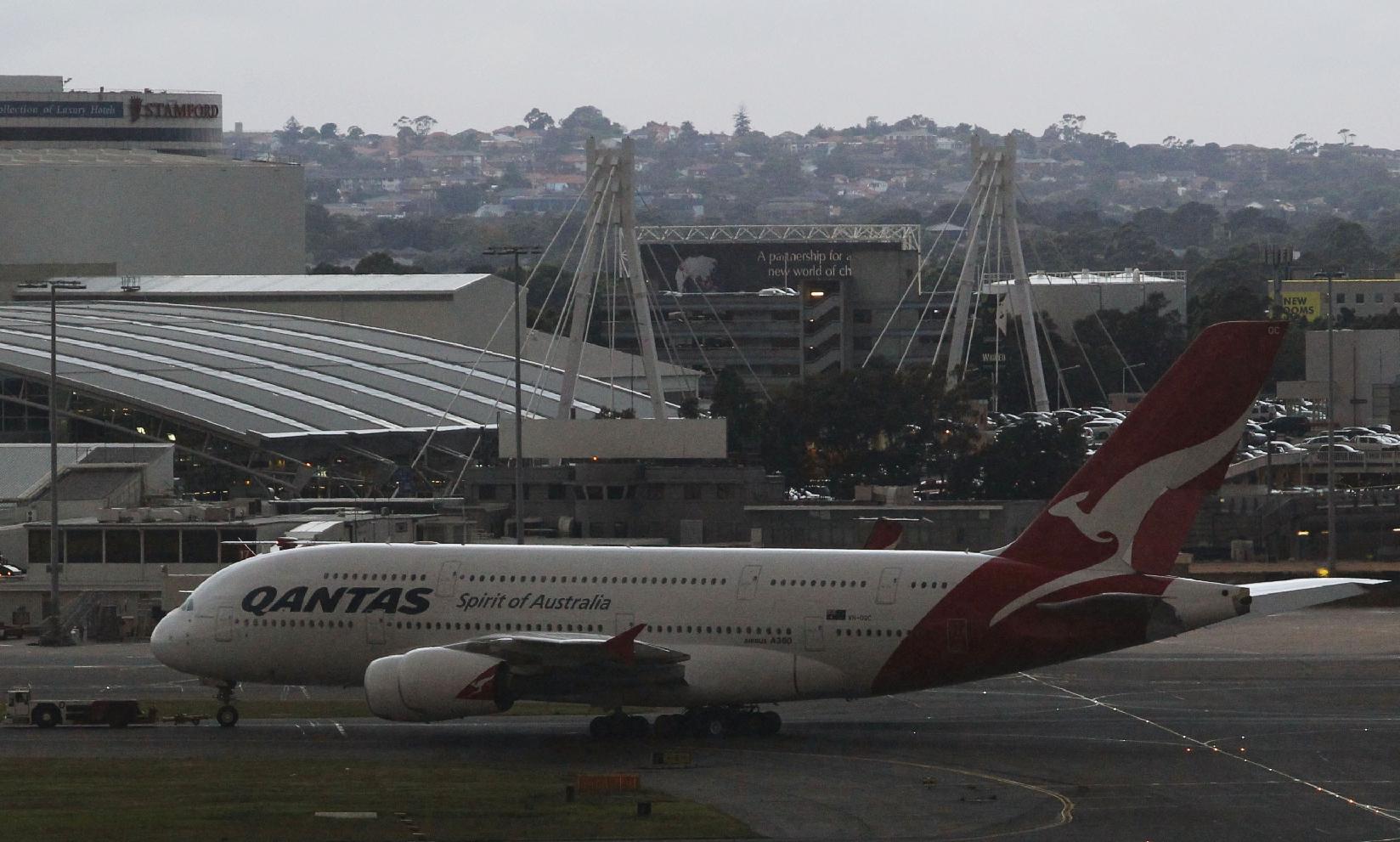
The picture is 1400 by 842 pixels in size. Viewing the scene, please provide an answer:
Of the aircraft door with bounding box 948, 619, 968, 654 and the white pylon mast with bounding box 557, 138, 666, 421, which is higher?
the white pylon mast with bounding box 557, 138, 666, 421

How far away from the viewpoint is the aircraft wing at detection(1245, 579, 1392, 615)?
46031 millimetres

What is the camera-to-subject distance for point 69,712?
164ft

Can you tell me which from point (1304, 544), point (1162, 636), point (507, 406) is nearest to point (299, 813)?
point (1162, 636)

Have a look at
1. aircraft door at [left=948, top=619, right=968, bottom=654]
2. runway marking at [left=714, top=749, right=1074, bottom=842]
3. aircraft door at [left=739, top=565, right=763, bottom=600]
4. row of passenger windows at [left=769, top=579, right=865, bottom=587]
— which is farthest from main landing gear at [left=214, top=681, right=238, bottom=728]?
aircraft door at [left=948, top=619, right=968, bottom=654]

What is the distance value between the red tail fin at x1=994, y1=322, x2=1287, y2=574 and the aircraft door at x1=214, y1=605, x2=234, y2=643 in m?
18.2

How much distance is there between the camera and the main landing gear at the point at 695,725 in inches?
1870

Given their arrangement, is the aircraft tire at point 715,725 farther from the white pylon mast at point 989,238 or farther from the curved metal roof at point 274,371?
the white pylon mast at point 989,238

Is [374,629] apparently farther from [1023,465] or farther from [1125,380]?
[1125,380]

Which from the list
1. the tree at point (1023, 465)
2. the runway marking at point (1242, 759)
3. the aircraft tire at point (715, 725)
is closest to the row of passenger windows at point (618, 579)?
the aircraft tire at point (715, 725)

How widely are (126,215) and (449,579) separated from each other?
153524mm

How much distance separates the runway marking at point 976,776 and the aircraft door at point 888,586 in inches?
135

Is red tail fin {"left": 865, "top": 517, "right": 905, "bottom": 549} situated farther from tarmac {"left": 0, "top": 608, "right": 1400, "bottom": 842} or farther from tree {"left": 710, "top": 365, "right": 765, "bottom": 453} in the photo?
tree {"left": 710, "top": 365, "right": 765, "bottom": 453}

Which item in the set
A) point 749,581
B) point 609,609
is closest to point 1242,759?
point 749,581

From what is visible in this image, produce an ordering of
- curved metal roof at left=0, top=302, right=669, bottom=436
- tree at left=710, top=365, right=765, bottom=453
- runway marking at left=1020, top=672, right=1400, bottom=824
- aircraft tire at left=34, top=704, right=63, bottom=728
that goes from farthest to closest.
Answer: tree at left=710, top=365, right=765, bottom=453, curved metal roof at left=0, top=302, right=669, bottom=436, aircraft tire at left=34, top=704, right=63, bottom=728, runway marking at left=1020, top=672, right=1400, bottom=824
